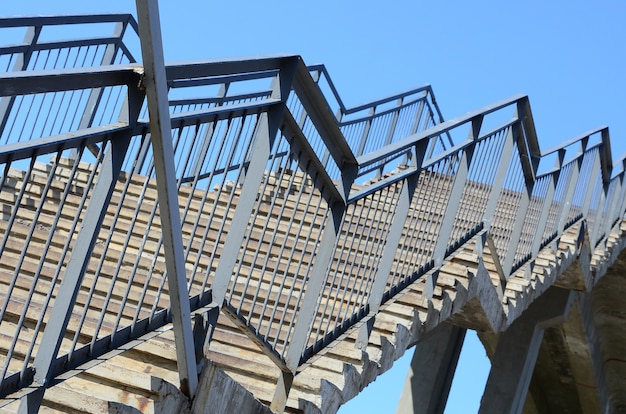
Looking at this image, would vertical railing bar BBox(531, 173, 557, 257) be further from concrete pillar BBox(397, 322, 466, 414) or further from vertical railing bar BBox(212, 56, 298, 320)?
vertical railing bar BBox(212, 56, 298, 320)

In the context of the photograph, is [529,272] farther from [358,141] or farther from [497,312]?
[358,141]

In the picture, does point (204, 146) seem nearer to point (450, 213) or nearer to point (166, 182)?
point (450, 213)

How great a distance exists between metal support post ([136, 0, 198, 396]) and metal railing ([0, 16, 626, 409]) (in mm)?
63

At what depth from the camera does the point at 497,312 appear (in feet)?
31.7

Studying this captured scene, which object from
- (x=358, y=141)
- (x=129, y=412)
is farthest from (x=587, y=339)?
(x=129, y=412)

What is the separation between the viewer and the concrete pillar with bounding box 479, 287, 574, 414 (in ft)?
47.4

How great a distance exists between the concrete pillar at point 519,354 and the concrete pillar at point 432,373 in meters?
0.77

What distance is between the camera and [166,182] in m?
3.87

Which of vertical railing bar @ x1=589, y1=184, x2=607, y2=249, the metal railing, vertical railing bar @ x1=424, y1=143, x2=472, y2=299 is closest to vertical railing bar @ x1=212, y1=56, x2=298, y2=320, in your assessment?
the metal railing

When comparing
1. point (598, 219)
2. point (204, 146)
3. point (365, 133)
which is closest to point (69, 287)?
point (204, 146)

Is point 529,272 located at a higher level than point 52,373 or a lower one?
higher

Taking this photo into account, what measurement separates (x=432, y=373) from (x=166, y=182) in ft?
40.3

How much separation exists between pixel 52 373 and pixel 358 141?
1067cm

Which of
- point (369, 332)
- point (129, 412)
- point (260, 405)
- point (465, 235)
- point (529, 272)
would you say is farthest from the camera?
point (529, 272)
